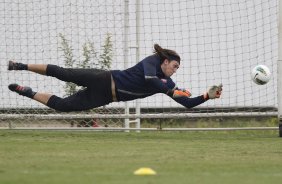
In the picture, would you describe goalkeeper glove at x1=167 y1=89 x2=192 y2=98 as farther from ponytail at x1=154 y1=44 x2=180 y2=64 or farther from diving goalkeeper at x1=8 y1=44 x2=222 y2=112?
ponytail at x1=154 y1=44 x2=180 y2=64

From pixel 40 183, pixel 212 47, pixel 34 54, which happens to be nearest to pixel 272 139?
Answer: pixel 212 47

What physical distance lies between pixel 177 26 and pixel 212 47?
767mm

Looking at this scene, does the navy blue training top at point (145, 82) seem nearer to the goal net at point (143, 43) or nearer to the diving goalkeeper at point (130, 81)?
the diving goalkeeper at point (130, 81)

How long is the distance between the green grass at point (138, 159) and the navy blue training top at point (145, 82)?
0.65 metres

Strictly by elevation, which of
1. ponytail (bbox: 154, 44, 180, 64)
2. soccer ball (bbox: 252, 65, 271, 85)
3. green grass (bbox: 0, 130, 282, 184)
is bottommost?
green grass (bbox: 0, 130, 282, 184)

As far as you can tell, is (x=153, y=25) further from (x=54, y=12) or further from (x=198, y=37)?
(x=54, y=12)

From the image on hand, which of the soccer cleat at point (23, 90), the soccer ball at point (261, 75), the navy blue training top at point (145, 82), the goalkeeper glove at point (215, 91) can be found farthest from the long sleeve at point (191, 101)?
the soccer cleat at point (23, 90)

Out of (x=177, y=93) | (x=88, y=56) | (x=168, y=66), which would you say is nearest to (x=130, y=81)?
(x=168, y=66)

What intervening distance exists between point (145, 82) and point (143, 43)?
4105mm

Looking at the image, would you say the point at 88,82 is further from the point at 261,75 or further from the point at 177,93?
the point at 261,75

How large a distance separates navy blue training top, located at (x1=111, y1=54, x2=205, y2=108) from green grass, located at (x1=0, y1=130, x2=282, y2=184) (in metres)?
0.65

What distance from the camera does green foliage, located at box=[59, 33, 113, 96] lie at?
15.3 metres

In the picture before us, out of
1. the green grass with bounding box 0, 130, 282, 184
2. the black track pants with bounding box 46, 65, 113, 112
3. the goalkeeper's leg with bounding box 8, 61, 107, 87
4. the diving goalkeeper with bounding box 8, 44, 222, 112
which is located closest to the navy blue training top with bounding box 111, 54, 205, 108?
the diving goalkeeper with bounding box 8, 44, 222, 112

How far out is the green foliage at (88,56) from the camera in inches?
604
